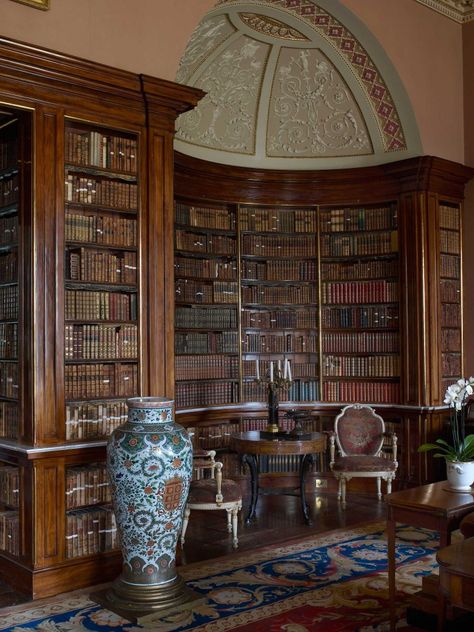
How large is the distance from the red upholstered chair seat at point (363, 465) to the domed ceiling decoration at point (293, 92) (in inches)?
129

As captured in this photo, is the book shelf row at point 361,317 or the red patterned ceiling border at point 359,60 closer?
the red patterned ceiling border at point 359,60

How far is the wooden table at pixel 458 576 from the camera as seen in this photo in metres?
2.87

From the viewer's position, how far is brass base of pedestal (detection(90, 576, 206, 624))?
4.55 metres

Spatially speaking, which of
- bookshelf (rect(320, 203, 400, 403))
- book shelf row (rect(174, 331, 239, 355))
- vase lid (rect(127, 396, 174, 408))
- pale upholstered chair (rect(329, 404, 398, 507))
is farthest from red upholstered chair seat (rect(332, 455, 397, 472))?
vase lid (rect(127, 396, 174, 408))

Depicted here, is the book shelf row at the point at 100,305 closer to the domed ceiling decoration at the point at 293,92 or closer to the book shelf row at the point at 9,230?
the book shelf row at the point at 9,230

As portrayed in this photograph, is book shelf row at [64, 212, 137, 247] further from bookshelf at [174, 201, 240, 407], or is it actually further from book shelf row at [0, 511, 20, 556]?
bookshelf at [174, 201, 240, 407]

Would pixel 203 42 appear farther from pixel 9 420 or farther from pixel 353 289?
pixel 9 420

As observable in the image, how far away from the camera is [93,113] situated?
531 cm

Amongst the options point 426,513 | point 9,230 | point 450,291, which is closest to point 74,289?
point 9,230

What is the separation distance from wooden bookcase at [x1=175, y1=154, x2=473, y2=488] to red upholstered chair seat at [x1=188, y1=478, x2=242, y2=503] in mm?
1564

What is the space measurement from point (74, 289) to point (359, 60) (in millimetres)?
4218

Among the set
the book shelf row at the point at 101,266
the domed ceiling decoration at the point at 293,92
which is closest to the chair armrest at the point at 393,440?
the domed ceiling decoration at the point at 293,92

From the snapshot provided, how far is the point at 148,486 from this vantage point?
4605mm

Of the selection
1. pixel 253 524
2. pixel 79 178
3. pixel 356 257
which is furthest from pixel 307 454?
pixel 79 178
